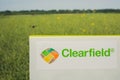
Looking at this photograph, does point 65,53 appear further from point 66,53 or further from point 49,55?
point 49,55

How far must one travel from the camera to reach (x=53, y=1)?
2670 millimetres

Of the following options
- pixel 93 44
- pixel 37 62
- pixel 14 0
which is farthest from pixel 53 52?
pixel 14 0

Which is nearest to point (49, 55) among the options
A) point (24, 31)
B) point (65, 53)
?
point (65, 53)

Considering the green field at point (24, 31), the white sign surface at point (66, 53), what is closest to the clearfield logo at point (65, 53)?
the white sign surface at point (66, 53)

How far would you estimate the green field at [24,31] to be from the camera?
104 inches

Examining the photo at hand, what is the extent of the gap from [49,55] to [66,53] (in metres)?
0.15

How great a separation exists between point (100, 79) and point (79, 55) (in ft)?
0.96

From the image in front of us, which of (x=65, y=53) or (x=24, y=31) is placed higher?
(x=24, y=31)

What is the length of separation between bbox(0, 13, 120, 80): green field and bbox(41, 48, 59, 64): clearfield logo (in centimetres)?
15

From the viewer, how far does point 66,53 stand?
262 cm

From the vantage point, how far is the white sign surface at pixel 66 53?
2.61 meters

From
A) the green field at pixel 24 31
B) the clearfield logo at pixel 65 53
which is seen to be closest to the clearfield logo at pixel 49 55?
the clearfield logo at pixel 65 53

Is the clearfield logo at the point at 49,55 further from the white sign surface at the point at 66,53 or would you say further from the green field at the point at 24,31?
the green field at the point at 24,31

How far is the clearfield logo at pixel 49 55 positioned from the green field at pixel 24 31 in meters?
0.15
